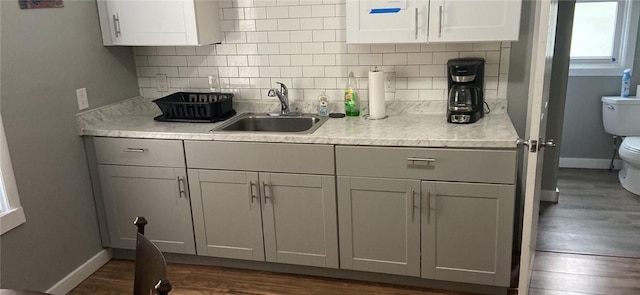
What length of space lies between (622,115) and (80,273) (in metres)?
4.42

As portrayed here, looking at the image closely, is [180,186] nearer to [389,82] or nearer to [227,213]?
[227,213]

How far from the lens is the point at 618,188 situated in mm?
4250

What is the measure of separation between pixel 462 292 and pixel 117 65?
249 cm

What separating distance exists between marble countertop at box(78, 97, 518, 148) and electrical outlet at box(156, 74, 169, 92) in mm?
308

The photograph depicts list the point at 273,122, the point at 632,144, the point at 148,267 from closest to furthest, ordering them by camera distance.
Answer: the point at 148,267, the point at 273,122, the point at 632,144

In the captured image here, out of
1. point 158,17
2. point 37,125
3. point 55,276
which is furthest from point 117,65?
point 55,276

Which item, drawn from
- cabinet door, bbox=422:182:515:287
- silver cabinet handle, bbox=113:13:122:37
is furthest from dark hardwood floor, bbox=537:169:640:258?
silver cabinet handle, bbox=113:13:122:37

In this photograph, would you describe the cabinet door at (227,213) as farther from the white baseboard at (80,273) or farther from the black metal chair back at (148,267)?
the black metal chair back at (148,267)

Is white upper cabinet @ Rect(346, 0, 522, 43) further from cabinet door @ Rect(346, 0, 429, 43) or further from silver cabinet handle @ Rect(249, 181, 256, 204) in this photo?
silver cabinet handle @ Rect(249, 181, 256, 204)

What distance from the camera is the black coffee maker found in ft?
8.84

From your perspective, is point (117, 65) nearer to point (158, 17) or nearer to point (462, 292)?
point (158, 17)

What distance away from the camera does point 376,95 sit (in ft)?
9.40

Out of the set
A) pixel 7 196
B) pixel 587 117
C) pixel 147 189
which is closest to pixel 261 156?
pixel 147 189

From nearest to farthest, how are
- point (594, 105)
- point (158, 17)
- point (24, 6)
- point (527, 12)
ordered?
point (24, 6)
point (527, 12)
point (158, 17)
point (594, 105)
